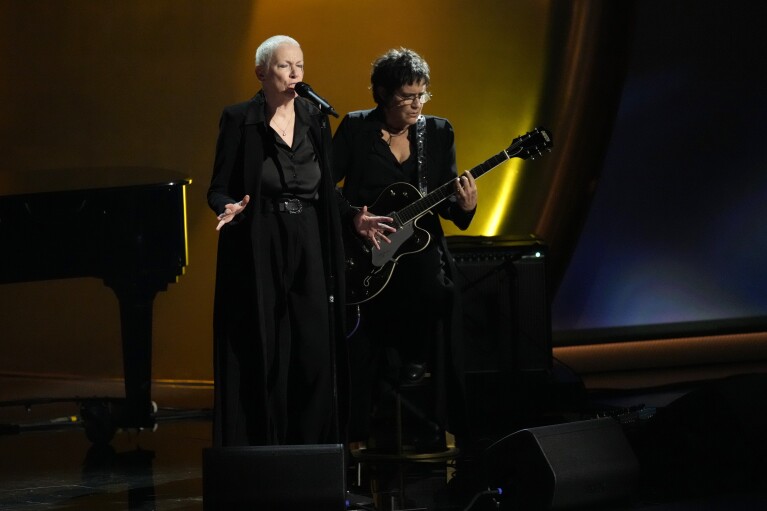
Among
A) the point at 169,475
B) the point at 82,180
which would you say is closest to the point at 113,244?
the point at 82,180

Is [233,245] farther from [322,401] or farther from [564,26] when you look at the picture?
[564,26]

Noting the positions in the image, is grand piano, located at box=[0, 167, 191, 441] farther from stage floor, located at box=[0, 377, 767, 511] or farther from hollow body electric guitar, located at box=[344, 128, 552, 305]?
hollow body electric guitar, located at box=[344, 128, 552, 305]

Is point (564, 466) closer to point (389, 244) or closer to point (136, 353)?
point (389, 244)

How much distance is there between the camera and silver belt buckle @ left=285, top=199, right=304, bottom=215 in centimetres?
364

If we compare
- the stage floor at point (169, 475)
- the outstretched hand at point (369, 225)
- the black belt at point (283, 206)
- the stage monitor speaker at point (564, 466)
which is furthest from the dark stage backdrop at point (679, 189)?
the black belt at point (283, 206)

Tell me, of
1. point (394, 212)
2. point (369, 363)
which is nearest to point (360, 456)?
point (369, 363)

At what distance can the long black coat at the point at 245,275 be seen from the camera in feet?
11.8

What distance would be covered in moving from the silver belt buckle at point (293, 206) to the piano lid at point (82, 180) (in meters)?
1.85

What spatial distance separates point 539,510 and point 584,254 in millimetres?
4319

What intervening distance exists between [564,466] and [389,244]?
1376 mm

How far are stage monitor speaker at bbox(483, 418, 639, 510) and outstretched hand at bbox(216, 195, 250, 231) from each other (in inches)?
44.1

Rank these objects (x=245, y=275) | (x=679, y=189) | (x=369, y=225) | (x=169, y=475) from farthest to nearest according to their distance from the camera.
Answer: (x=679, y=189)
(x=169, y=475)
(x=369, y=225)
(x=245, y=275)

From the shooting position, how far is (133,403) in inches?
222

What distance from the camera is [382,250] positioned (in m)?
4.51
